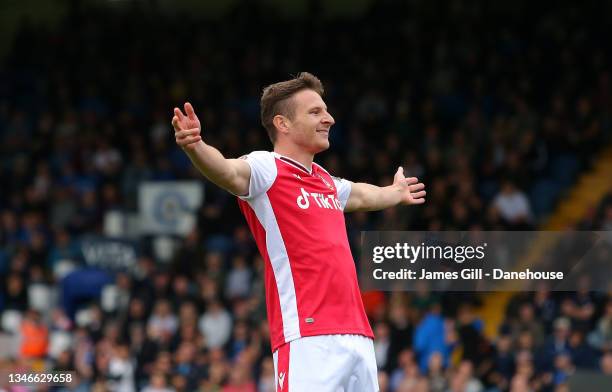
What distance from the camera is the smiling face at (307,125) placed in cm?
554

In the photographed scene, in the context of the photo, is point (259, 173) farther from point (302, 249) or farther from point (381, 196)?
point (381, 196)

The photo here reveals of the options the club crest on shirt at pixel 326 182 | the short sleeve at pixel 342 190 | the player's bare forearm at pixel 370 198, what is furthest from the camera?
the player's bare forearm at pixel 370 198

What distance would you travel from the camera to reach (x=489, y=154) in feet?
50.4

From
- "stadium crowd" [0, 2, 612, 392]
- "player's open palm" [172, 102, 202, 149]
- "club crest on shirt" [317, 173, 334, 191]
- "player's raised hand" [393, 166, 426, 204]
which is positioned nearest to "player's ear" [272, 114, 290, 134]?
"club crest on shirt" [317, 173, 334, 191]

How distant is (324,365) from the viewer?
206 inches

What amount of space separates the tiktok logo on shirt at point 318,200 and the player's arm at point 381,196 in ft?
1.02

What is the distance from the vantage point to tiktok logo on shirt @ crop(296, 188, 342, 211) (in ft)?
17.8

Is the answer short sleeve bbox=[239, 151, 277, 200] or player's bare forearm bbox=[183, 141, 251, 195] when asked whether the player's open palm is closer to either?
player's bare forearm bbox=[183, 141, 251, 195]

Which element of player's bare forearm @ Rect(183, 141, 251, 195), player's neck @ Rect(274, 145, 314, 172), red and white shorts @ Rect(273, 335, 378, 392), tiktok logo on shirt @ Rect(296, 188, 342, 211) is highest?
player's neck @ Rect(274, 145, 314, 172)

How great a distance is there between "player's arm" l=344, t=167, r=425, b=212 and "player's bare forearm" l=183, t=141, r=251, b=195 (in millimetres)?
808

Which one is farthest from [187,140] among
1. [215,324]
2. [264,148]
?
[264,148]

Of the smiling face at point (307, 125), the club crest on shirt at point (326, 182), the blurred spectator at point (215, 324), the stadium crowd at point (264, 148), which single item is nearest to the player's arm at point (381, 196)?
the club crest on shirt at point (326, 182)

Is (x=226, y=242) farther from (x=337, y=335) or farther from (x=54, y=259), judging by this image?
(x=337, y=335)

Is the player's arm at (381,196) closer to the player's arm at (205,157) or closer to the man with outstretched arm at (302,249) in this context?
the man with outstretched arm at (302,249)
